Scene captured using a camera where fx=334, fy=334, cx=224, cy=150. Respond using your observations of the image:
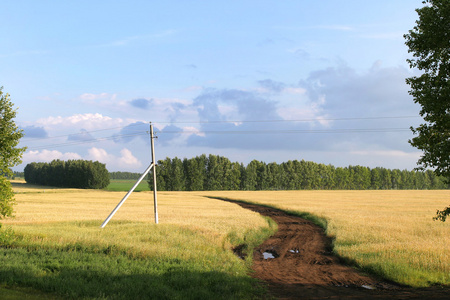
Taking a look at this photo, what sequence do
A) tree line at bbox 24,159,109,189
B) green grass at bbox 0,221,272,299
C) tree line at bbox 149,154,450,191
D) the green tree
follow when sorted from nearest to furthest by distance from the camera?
green grass at bbox 0,221,272,299
the green tree
tree line at bbox 149,154,450,191
tree line at bbox 24,159,109,189

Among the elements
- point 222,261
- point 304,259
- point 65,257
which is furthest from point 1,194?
point 304,259

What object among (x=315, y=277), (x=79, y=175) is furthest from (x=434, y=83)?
(x=79, y=175)

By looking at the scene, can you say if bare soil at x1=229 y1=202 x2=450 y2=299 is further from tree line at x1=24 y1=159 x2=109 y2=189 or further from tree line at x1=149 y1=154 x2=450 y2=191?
tree line at x1=24 y1=159 x2=109 y2=189

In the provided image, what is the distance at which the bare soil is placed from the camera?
A: 12508 mm

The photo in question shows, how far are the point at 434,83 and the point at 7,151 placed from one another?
21.6 meters

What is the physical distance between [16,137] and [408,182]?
214 m

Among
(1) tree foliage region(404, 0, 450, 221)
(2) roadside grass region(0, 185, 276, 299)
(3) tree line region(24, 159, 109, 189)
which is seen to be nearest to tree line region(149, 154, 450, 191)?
(3) tree line region(24, 159, 109, 189)

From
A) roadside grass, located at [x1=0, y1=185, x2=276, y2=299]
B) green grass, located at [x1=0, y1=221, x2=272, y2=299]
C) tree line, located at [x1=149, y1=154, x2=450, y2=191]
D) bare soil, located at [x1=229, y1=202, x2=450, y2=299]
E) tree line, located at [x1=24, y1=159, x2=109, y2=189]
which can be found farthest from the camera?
tree line, located at [x1=24, y1=159, x2=109, y2=189]

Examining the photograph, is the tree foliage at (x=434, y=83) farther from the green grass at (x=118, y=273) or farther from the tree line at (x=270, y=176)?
the tree line at (x=270, y=176)

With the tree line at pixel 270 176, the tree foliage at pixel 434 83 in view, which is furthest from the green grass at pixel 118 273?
the tree line at pixel 270 176

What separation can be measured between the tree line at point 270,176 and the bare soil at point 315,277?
116 meters

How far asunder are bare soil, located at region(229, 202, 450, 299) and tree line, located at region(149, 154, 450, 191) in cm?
11573

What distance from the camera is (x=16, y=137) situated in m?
18.6

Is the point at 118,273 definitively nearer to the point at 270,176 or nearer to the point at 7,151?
the point at 7,151
